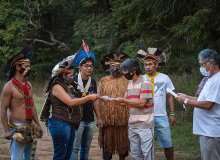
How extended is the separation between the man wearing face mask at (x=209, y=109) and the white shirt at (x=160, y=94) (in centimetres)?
160

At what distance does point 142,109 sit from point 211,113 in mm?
1107

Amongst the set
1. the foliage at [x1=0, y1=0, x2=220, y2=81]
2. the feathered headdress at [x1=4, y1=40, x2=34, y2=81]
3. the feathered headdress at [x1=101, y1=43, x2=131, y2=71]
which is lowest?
the feathered headdress at [x1=4, y1=40, x2=34, y2=81]

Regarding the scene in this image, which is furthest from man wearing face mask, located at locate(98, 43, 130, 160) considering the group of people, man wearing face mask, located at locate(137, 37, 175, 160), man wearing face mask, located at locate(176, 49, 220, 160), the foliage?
the foliage

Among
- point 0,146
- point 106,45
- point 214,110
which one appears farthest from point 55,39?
point 214,110

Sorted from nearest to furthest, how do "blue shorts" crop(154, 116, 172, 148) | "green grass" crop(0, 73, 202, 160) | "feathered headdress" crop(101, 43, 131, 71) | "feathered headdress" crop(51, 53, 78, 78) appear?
"feathered headdress" crop(51, 53, 78, 78) < "blue shorts" crop(154, 116, 172, 148) < "feathered headdress" crop(101, 43, 131, 71) < "green grass" crop(0, 73, 202, 160)

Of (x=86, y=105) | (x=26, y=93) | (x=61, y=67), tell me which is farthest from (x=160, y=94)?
(x=26, y=93)

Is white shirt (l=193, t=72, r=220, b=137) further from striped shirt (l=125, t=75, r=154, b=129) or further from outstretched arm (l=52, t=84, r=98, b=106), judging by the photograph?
outstretched arm (l=52, t=84, r=98, b=106)

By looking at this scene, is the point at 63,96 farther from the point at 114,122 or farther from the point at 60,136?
the point at 114,122

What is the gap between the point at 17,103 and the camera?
4652 mm

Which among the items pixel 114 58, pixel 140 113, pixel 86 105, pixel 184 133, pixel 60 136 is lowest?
pixel 184 133

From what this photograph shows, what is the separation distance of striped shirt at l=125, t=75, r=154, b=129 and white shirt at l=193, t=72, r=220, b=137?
2.75ft

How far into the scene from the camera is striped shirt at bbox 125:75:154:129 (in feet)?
16.1

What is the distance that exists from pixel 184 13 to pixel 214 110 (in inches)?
288

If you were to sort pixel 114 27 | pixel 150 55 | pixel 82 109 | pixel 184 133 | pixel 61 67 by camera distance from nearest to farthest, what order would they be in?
pixel 61 67
pixel 82 109
pixel 150 55
pixel 184 133
pixel 114 27
